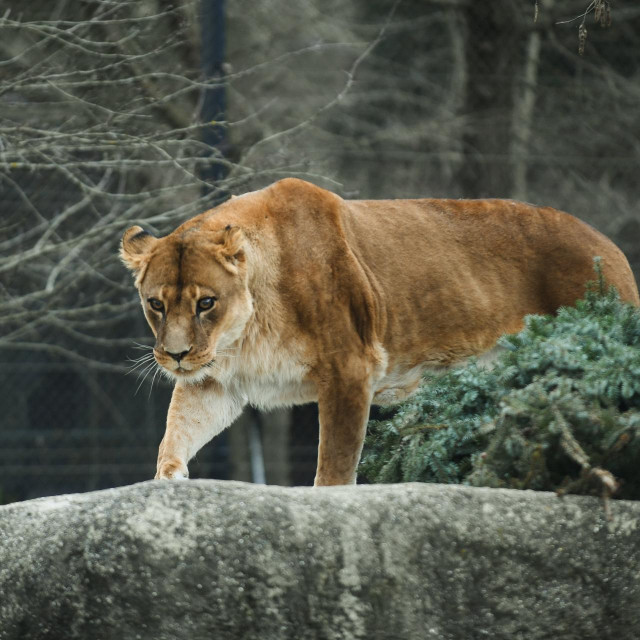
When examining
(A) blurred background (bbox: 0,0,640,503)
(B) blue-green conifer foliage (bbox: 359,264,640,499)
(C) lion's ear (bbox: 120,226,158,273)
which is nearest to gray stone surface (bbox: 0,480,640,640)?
(B) blue-green conifer foliage (bbox: 359,264,640,499)

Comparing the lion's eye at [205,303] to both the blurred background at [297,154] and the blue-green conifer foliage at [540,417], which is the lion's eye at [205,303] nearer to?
the blue-green conifer foliage at [540,417]

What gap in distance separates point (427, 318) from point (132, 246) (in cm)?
133

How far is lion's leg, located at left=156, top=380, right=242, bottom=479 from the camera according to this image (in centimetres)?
433

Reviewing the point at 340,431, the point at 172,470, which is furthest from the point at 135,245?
the point at 340,431

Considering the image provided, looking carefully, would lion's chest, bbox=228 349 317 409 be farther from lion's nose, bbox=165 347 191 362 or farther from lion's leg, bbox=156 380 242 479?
lion's nose, bbox=165 347 191 362

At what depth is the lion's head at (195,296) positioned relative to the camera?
408 cm

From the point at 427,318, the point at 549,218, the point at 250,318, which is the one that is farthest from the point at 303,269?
the point at 549,218

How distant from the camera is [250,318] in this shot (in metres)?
4.35

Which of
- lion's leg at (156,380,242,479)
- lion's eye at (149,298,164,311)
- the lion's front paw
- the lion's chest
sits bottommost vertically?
the lion's front paw

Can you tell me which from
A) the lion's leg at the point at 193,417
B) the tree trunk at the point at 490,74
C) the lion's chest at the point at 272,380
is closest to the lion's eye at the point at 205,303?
the lion's chest at the point at 272,380

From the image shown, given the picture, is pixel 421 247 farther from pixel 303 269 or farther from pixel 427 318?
pixel 303 269

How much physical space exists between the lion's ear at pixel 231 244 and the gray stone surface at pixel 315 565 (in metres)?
1.54

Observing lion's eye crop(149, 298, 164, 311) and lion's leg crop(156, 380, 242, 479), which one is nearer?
lion's eye crop(149, 298, 164, 311)

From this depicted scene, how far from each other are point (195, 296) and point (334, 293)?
640 millimetres
